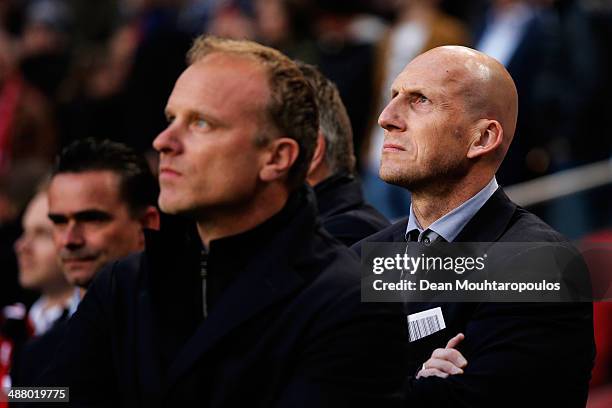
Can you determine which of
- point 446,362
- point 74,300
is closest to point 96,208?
point 74,300

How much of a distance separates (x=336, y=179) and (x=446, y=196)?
84 cm

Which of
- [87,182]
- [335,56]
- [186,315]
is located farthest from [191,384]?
[335,56]

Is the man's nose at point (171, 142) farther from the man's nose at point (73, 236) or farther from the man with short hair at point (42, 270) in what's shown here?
the man with short hair at point (42, 270)

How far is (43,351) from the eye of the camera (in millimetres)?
3809

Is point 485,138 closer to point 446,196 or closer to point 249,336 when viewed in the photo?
point 446,196

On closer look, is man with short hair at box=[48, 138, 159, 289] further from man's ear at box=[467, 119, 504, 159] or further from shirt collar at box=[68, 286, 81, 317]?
man's ear at box=[467, 119, 504, 159]

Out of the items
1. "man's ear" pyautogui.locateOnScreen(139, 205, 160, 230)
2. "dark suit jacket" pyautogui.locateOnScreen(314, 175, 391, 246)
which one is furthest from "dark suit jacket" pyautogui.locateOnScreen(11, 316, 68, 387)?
"dark suit jacket" pyautogui.locateOnScreen(314, 175, 391, 246)

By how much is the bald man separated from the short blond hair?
0.45 meters

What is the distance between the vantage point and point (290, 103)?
2.78 m

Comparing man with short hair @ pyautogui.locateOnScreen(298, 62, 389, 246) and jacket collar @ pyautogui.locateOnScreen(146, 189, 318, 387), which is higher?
man with short hair @ pyautogui.locateOnScreen(298, 62, 389, 246)

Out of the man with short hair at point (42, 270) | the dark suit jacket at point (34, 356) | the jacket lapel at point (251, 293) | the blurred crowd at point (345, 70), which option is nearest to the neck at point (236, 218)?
the jacket lapel at point (251, 293)

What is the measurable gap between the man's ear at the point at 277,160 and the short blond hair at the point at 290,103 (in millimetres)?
16

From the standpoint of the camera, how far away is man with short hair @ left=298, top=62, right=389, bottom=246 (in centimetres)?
377

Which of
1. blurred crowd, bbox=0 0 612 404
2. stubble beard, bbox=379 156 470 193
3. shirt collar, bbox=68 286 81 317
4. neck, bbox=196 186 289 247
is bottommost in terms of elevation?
neck, bbox=196 186 289 247
